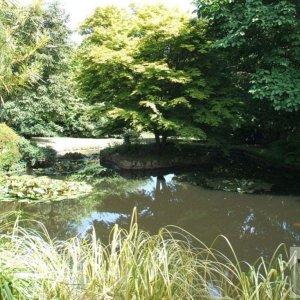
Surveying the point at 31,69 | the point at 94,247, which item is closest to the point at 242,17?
the point at 31,69

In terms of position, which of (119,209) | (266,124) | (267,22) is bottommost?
(119,209)

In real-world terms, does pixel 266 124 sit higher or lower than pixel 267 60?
lower

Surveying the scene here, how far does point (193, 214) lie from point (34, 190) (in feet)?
10.4

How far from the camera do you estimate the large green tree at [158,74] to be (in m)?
9.70

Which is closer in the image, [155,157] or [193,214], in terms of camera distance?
[193,214]

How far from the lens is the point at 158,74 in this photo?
9727 millimetres

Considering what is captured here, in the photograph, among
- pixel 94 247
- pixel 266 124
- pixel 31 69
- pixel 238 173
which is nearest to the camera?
pixel 94 247

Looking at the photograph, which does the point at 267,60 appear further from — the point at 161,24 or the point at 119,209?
the point at 119,209

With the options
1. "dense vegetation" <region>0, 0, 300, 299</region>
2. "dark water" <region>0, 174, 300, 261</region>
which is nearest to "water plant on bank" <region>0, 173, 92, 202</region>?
"dense vegetation" <region>0, 0, 300, 299</region>

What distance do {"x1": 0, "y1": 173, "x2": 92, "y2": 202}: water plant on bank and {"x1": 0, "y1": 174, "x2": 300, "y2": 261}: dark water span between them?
235 mm

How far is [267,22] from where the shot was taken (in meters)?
6.94

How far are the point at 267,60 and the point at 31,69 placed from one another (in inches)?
240

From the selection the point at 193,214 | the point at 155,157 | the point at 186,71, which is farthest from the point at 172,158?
the point at 193,214

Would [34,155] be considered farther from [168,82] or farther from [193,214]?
[193,214]
